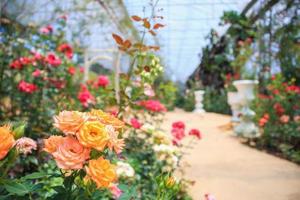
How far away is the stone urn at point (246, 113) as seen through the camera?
527cm

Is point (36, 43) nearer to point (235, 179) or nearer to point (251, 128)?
point (235, 179)

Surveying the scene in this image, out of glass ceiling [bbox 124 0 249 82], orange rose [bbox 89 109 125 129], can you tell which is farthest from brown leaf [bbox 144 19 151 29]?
glass ceiling [bbox 124 0 249 82]

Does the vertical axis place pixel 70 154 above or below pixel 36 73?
below

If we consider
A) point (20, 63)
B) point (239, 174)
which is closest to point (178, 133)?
point (239, 174)

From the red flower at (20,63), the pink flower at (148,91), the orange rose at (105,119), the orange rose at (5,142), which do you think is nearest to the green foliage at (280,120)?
A: the pink flower at (148,91)

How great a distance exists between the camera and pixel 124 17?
730 cm

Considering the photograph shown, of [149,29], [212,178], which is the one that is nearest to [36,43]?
[212,178]

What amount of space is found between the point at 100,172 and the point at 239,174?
2.63m

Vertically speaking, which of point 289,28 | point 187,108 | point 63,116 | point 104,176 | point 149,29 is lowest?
point 187,108

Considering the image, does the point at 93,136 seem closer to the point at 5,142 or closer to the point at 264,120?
the point at 5,142

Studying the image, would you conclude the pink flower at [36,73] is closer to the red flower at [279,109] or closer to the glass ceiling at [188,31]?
the glass ceiling at [188,31]

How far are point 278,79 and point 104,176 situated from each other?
567cm

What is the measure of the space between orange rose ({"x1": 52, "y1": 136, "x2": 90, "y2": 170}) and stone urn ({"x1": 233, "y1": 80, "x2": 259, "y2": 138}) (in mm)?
4505

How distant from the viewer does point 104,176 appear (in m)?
0.86
